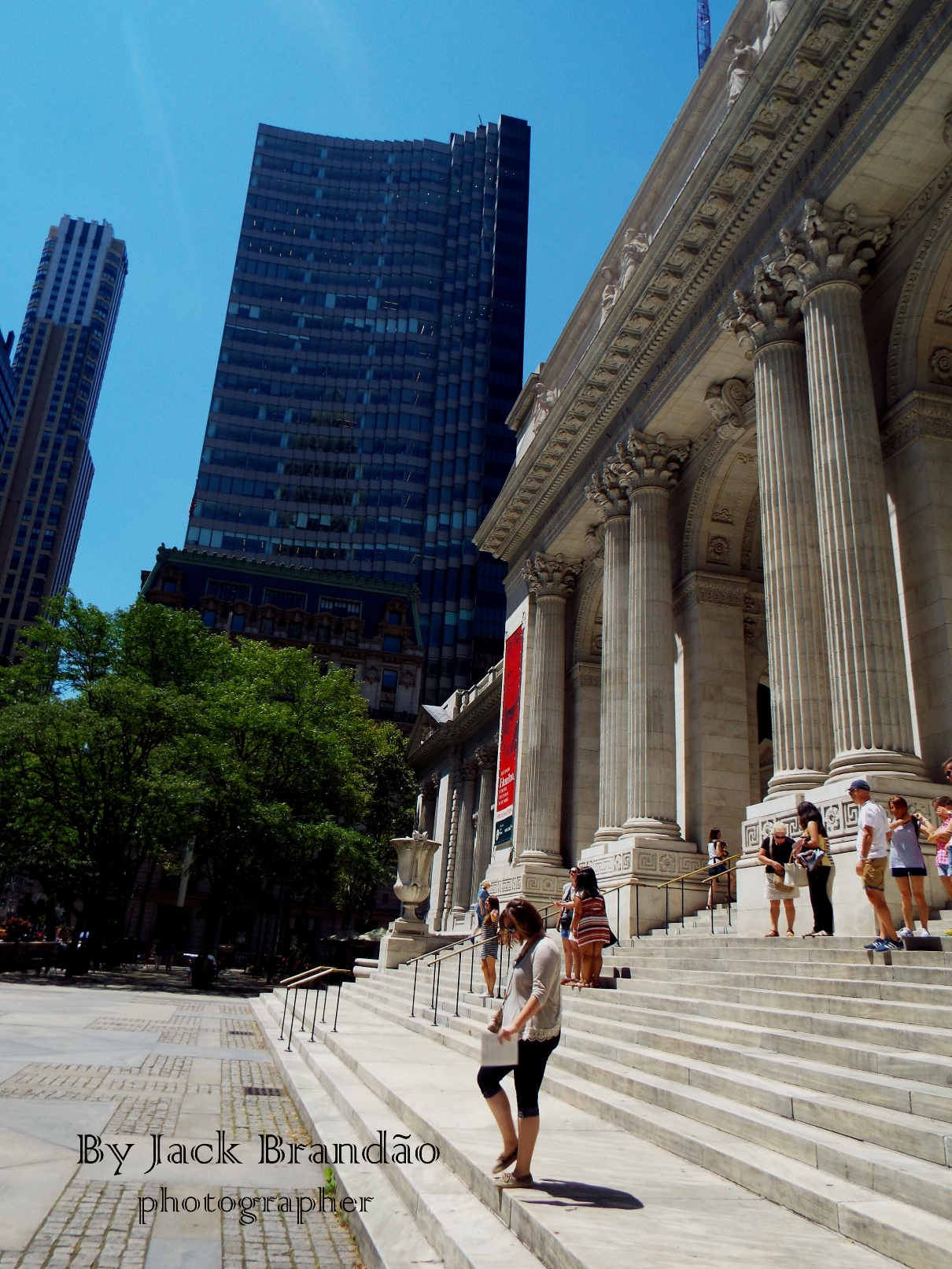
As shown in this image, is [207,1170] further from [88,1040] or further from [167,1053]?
[88,1040]

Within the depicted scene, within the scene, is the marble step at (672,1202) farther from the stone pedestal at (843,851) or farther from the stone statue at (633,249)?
the stone statue at (633,249)

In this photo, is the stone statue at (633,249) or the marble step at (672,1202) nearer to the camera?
the marble step at (672,1202)

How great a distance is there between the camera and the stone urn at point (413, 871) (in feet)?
88.6

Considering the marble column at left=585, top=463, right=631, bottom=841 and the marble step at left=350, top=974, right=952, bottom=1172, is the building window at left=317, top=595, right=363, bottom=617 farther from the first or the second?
the marble step at left=350, top=974, right=952, bottom=1172

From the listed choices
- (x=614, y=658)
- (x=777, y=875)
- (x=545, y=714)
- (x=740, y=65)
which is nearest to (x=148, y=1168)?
(x=777, y=875)

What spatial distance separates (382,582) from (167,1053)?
2904 inches

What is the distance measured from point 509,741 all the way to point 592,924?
17.9 metres

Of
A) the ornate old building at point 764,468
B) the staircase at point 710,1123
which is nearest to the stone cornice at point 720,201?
the ornate old building at point 764,468

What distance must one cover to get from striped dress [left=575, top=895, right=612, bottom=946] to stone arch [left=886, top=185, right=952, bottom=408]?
384 inches

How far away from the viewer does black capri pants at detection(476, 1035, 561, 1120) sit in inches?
201

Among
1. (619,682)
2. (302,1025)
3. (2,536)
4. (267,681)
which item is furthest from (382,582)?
(2,536)

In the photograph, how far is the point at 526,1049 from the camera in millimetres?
5270

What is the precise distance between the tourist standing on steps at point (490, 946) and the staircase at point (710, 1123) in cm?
332

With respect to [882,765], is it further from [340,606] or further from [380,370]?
[380,370]
